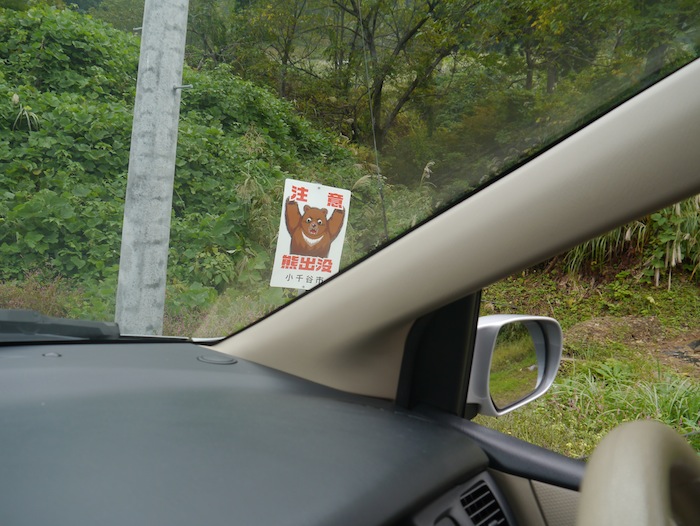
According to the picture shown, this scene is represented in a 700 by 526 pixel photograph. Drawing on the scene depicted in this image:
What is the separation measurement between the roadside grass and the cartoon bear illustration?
101cm

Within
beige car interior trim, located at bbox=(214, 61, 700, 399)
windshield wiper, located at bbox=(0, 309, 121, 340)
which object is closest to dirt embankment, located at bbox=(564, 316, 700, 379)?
beige car interior trim, located at bbox=(214, 61, 700, 399)

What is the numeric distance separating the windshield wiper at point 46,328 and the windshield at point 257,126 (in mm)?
202

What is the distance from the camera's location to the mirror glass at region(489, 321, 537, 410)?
1.83m

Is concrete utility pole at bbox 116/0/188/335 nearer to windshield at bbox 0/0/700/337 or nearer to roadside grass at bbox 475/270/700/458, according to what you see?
windshield at bbox 0/0/700/337

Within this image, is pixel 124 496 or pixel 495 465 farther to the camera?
pixel 495 465

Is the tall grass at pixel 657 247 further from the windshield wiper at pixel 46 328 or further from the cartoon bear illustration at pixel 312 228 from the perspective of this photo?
the windshield wiper at pixel 46 328

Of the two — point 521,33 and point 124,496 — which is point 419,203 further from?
point 124,496

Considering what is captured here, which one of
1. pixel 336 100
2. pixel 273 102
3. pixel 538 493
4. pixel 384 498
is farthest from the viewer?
pixel 273 102

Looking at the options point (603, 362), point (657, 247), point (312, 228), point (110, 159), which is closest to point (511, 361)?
point (312, 228)

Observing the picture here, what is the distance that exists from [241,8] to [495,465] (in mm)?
2091

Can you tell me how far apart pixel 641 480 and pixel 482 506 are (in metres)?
0.69

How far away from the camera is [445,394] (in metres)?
1.70

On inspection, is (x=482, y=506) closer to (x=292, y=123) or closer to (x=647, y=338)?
(x=292, y=123)

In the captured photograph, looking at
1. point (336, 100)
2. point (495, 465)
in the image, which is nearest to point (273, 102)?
point (336, 100)
